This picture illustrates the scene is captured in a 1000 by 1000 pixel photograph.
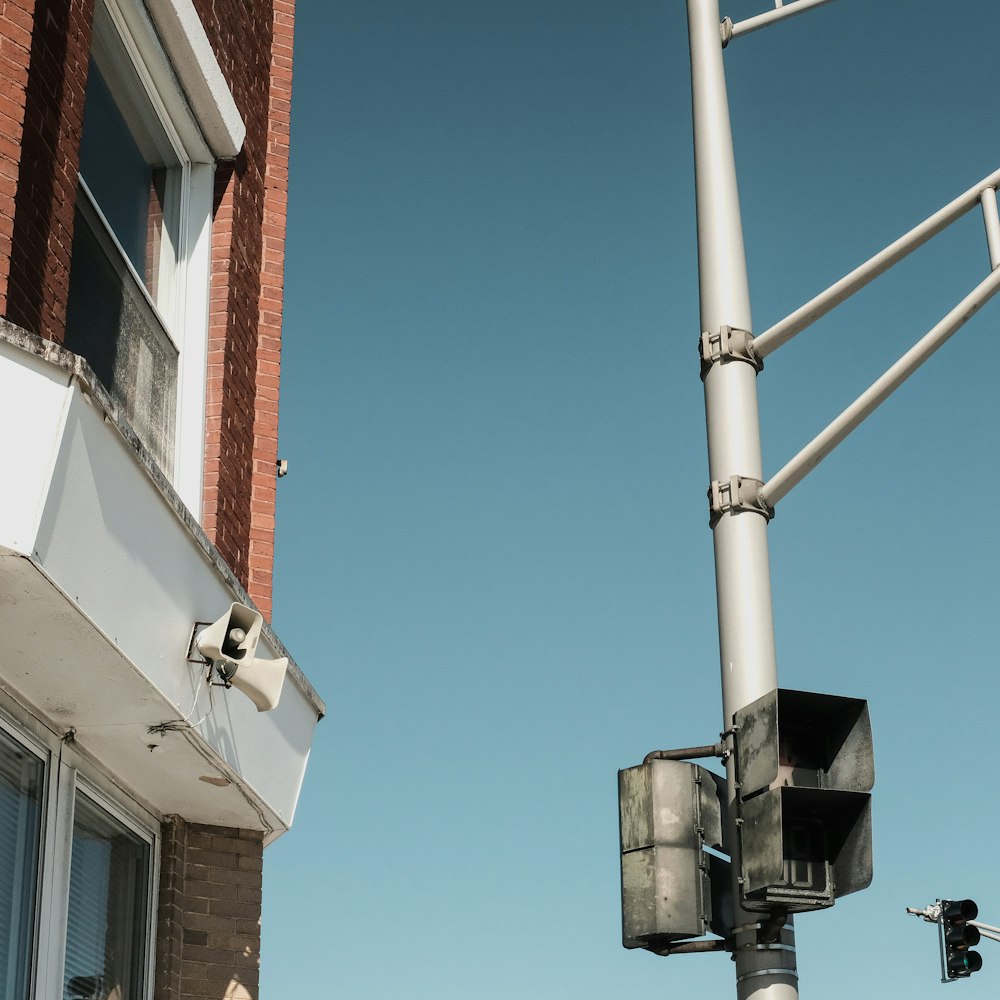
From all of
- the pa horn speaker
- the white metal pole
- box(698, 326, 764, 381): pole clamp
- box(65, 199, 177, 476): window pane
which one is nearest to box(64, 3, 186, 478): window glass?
box(65, 199, 177, 476): window pane

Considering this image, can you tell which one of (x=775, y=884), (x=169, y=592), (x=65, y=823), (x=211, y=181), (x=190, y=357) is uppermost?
(x=211, y=181)

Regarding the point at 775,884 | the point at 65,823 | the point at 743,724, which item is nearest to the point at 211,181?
the point at 65,823

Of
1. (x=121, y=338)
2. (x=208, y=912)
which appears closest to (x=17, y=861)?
(x=208, y=912)

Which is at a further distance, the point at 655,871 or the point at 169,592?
the point at 169,592

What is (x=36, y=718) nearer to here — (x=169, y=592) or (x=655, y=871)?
(x=169, y=592)

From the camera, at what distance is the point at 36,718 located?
6.93m

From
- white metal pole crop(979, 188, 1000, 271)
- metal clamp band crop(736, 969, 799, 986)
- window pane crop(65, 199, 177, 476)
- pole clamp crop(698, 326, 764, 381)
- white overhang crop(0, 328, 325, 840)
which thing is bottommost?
metal clamp band crop(736, 969, 799, 986)

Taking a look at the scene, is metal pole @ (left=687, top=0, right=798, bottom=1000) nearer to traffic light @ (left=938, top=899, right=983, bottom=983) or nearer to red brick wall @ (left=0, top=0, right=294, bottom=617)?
red brick wall @ (left=0, top=0, right=294, bottom=617)

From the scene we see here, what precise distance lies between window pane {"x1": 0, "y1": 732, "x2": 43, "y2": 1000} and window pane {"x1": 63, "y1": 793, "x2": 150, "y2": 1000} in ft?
1.45

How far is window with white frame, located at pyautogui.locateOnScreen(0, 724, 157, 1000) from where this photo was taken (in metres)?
6.71

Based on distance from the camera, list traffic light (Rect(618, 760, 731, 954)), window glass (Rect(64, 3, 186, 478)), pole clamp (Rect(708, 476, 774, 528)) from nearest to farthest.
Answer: traffic light (Rect(618, 760, 731, 954)) < pole clamp (Rect(708, 476, 774, 528)) < window glass (Rect(64, 3, 186, 478))

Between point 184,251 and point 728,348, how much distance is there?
378 cm

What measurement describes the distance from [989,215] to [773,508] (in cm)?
227

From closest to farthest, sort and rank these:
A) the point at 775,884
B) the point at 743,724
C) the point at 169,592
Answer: the point at 775,884, the point at 743,724, the point at 169,592
